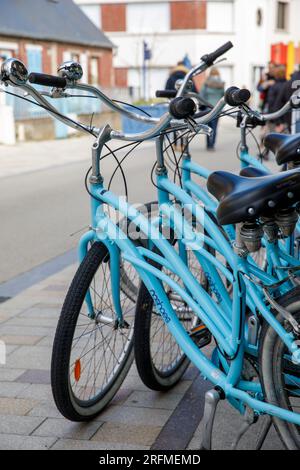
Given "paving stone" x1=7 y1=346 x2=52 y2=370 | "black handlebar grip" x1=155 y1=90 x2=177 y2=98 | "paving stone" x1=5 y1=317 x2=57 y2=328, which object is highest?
"black handlebar grip" x1=155 y1=90 x2=177 y2=98

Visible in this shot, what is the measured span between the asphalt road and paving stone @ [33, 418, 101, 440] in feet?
4.94

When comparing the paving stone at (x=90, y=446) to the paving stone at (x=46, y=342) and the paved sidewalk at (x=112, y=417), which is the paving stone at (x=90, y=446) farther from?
the paving stone at (x=46, y=342)

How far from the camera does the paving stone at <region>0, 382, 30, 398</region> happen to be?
3.34m

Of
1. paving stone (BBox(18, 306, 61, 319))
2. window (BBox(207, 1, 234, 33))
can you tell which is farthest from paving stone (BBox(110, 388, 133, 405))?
window (BBox(207, 1, 234, 33))

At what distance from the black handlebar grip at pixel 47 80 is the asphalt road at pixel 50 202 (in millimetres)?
1348

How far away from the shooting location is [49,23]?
84.1 feet

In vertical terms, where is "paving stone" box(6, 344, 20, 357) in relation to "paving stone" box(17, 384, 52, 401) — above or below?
below

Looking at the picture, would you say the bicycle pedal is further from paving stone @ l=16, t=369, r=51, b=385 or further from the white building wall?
the white building wall

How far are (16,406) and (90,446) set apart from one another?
532 mm

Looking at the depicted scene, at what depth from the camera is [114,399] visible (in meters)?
3.28

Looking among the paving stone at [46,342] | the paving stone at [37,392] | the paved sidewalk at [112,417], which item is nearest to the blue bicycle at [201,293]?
the paved sidewalk at [112,417]

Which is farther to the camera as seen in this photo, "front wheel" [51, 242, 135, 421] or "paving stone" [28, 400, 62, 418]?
"paving stone" [28, 400, 62, 418]
